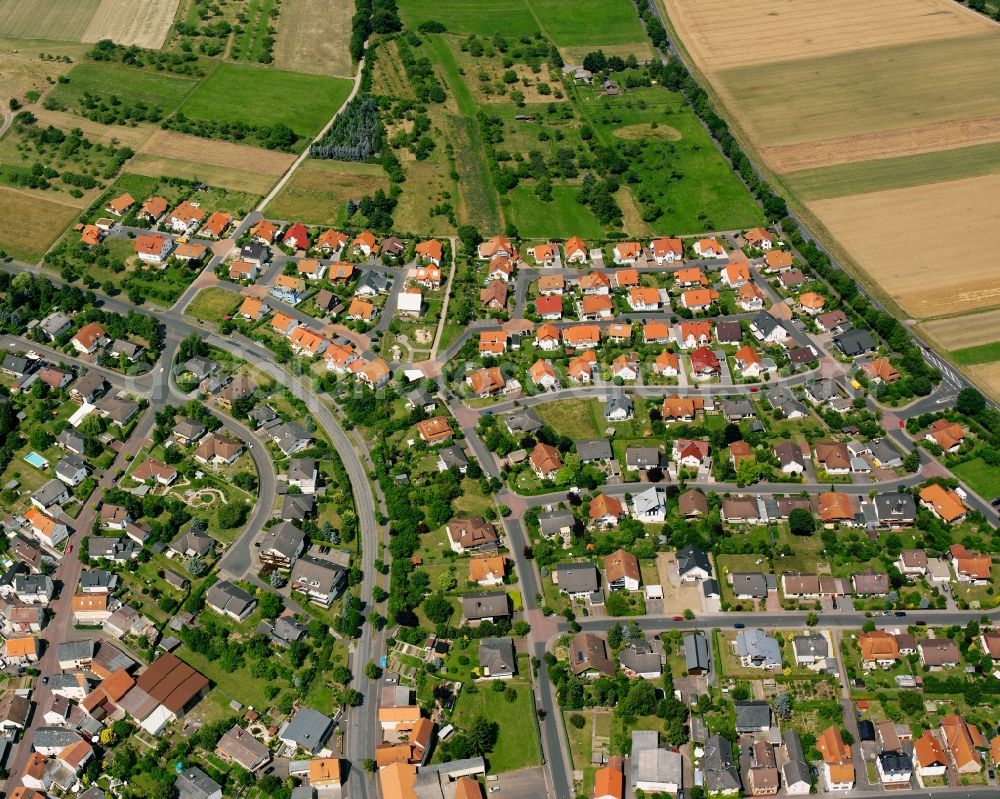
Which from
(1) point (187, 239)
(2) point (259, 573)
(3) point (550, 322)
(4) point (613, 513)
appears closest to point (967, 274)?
(3) point (550, 322)

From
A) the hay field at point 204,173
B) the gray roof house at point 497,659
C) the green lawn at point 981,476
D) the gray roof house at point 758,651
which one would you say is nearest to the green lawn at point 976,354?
the green lawn at point 981,476

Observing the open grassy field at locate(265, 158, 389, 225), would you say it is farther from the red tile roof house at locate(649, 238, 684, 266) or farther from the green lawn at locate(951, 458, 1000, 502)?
the green lawn at locate(951, 458, 1000, 502)

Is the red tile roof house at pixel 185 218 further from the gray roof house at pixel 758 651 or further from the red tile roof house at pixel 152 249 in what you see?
the gray roof house at pixel 758 651

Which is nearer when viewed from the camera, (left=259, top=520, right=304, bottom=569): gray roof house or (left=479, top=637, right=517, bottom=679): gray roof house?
(left=479, top=637, right=517, bottom=679): gray roof house

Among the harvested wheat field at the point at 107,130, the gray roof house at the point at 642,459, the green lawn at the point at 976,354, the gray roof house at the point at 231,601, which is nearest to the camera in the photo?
the gray roof house at the point at 231,601

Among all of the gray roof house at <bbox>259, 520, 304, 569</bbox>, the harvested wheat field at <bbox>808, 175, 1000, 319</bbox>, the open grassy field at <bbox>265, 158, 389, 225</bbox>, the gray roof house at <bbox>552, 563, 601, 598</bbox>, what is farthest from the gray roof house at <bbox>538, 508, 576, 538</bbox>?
the open grassy field at <bbox>265, 158, 389, 225</bbox>

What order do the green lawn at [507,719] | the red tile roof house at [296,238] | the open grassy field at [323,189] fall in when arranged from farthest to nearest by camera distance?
A: 1. the open grassy field at [323,189]
2. the red tile roof house at [296,238]
3. the green lawn at [507,719]

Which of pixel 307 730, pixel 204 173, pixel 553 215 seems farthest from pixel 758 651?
pixel 204 173
